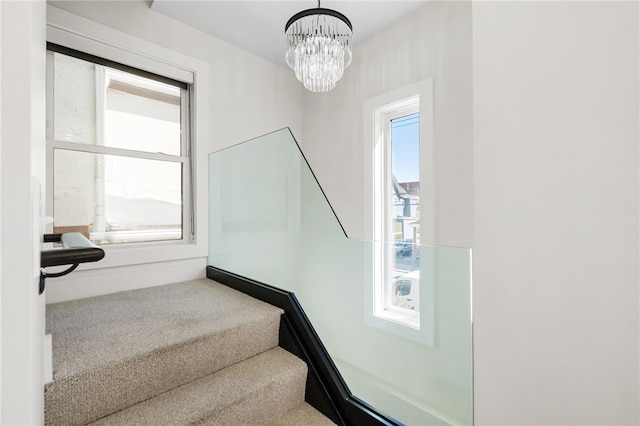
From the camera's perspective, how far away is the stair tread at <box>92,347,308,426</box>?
1.08 m

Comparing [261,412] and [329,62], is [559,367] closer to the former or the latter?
[261,412]

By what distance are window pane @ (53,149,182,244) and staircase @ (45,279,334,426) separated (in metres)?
0.51

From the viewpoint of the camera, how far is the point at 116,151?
201cm

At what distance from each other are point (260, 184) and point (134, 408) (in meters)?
1.27

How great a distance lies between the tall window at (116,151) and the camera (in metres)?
1.83

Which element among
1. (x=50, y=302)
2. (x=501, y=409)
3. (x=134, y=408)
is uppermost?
(x=50, y=302)

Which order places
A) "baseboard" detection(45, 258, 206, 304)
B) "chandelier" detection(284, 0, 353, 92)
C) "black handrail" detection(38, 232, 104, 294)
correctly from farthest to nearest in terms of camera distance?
"baseboard" detection(45, 258, 206, 304), "chandelier" detection(284, 0, 353, 92), "black handrail" detection(38, 232, 104, 294)

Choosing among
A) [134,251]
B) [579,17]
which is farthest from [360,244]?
[134,251]

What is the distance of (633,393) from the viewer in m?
0.70

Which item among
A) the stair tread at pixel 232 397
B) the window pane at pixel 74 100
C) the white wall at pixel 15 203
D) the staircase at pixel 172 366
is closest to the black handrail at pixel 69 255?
the white wall at pixel 15 203

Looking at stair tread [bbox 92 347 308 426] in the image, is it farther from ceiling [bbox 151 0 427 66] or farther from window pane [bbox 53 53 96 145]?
ceiling [bbox 151 0 427 66]

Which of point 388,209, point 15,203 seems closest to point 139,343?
point 15,203

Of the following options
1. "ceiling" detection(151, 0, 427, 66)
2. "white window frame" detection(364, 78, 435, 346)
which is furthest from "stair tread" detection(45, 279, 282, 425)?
"ceiling" detection(151, 0, 427, 66)

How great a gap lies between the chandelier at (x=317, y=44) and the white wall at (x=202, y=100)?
101 centimetres
